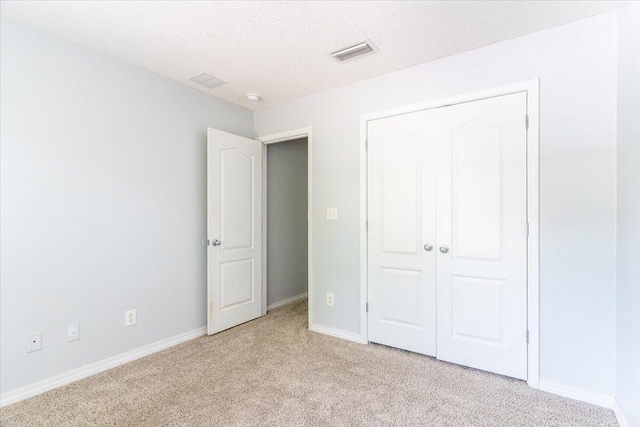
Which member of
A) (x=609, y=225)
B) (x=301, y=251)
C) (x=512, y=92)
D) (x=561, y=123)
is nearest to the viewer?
(x=609, y=225)

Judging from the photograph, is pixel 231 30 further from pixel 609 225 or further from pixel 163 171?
pixel 609 225

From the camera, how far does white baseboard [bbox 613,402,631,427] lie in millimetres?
1654

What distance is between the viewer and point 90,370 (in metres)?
2.27

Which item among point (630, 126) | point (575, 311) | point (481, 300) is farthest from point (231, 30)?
point (575, 311)

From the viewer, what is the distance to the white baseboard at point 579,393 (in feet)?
6.13

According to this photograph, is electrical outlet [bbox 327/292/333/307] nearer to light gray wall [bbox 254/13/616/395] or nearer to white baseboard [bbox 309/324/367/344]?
white baseboard [bbox 309/324/367/344]

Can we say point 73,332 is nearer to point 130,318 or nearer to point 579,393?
point 130,318

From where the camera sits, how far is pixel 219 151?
308 centimetres

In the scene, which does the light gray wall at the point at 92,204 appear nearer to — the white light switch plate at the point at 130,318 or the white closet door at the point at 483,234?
the white light switch plate at the point at 130,318

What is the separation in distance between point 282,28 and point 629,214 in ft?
7.50

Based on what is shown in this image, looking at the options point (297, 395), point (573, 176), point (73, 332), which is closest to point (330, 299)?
point (297, 395)

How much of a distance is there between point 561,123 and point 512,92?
0.38m

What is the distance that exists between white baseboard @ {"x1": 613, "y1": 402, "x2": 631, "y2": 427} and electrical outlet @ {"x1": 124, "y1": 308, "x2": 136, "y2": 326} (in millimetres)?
3248

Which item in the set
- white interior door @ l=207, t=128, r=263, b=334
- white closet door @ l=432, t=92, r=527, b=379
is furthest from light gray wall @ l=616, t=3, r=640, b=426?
white interior door @ l=207, t=128, r=263, b=334
